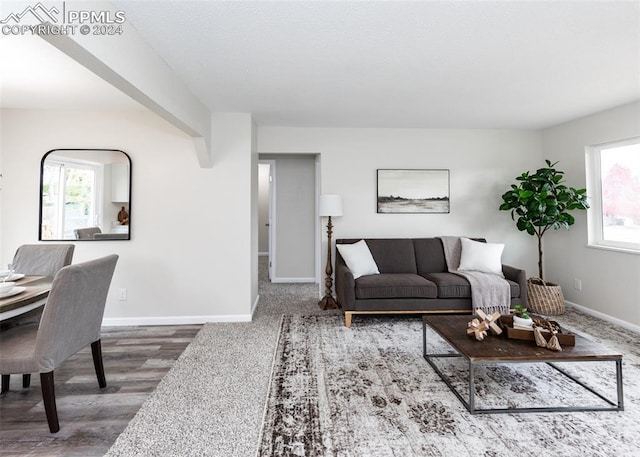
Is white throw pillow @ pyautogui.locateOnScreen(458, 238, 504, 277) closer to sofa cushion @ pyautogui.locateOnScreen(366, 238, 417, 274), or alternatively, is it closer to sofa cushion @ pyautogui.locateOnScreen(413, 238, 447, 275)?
A: sofa cushion @ pyautogui.locateOnScreen(413, 238, 447, 275)

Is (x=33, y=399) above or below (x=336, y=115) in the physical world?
below

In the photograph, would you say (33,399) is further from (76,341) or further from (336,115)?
(336,115)

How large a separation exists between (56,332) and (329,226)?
2.88 meters

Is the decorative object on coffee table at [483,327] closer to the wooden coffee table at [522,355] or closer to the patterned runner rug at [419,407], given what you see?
the wooden coffee table at [522,355]

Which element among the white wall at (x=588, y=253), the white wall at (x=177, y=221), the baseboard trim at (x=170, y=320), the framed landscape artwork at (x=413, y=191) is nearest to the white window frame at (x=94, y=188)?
the white wall at (x=177, y=221)

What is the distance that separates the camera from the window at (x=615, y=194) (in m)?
3.40

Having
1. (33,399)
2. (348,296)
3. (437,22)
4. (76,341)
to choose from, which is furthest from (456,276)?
(33,399)

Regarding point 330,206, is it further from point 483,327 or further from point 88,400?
point 88,400

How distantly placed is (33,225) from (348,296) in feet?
11.3

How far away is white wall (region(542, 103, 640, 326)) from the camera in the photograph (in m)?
3.38

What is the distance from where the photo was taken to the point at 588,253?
12.6 ft

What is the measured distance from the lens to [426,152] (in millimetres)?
4414

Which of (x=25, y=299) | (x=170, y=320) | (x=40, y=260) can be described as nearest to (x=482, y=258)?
(x=170, y=320)

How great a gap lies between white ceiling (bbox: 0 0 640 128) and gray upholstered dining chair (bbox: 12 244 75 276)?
1.42 metres
